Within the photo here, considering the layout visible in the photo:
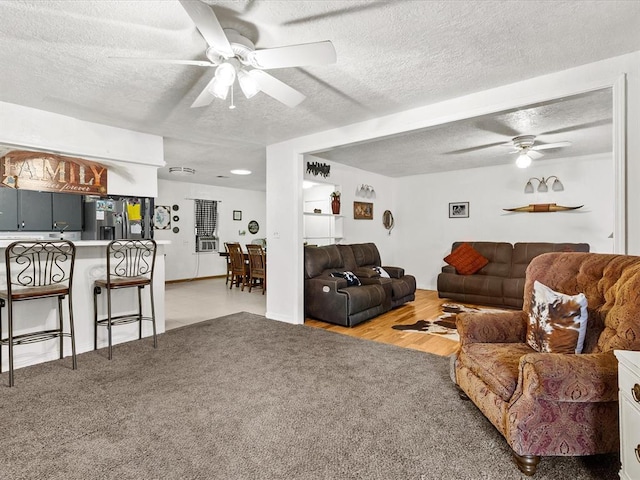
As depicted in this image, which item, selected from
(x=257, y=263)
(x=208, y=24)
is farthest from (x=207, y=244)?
(x=208, y=24)

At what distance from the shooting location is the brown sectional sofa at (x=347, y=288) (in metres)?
4.25

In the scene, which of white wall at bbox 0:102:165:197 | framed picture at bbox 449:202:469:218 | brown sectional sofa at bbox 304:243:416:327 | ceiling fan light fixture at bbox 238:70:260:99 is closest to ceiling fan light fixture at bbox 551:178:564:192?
framed picture at bbox 449:202:469:218

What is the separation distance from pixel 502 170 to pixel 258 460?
610 centimetres

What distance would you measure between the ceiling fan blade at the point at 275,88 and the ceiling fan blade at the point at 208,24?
9.8 inches

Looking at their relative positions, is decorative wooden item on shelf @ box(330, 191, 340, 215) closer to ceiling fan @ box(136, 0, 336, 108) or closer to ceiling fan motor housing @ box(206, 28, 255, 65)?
ceiling fan @ box(136, 0, 336, 108)

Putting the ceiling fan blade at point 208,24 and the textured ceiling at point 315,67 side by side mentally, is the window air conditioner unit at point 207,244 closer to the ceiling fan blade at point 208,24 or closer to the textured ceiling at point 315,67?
the textured ceiling at point 315,67

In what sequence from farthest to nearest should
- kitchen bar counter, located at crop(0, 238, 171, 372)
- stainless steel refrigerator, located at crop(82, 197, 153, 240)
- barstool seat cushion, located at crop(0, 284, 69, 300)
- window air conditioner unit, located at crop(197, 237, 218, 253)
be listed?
window air conditioner unit, located at crop(197, 237, 218, 253) → stainless steel refrigerator, located at crop(82, 197, 153, 240) → kitchen bar counter, located at crop(0, 238, 171, 372) → barstool seat cushion, located at crop(0, 284, 69, 300)

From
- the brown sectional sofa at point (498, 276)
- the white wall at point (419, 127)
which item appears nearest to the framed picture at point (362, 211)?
the brown sectional sofa at point (498, 276)

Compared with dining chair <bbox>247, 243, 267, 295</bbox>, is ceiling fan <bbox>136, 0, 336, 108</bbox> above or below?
above

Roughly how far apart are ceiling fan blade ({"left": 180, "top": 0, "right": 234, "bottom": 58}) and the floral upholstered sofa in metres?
2.16

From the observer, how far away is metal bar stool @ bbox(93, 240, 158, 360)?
3385 millimetres

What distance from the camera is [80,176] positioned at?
350 cm

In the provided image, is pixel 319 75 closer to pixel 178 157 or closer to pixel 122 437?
pixel 122 437

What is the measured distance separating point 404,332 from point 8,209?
418cm
